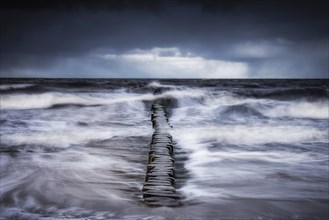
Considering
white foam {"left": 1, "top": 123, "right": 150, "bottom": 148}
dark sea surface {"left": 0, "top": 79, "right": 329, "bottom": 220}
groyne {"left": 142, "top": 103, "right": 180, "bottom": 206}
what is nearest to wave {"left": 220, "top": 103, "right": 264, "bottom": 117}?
dark sea surface {"left": 0, "top": 79, "right": 329, "bottom": 220}

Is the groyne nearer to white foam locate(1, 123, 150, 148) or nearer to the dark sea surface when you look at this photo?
A: the dark sea surface

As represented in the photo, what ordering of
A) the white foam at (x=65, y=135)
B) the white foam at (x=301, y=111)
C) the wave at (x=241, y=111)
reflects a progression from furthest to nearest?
the white foam at (x=301, y=111), the wave at (x=241, y=111), the white foam at (x=65, y=135)

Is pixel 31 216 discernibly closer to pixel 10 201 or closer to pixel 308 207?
pixel 10 201

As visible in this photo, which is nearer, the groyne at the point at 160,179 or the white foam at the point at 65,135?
the groyne at the point at 160,179

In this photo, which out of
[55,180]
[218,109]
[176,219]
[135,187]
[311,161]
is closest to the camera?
[176,219]

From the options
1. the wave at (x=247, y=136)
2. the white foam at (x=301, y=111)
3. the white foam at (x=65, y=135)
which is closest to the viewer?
the white foam at (x=65, y=135)

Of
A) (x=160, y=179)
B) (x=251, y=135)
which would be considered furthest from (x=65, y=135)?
(x=160, y=179)

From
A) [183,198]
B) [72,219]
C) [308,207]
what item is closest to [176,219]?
[183,198]

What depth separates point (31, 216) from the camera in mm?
3033

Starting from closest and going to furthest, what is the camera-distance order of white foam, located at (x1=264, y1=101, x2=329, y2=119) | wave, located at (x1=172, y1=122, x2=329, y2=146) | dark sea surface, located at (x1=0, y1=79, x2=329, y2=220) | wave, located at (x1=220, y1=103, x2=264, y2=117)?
1. dark sea surface, located at (x1=0, y1=79, x2=329, y2=220)
2. wave, located at (x1=172, y1=122, x2=329, y2=146)
3. wave, located at (x1=220, y1=103, x2=264, y2=117)
4. white foam, located at (x1=264, y1=101, x2=329, y2=119)

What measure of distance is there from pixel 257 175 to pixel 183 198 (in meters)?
1.37

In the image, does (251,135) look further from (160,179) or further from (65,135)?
(160,179)

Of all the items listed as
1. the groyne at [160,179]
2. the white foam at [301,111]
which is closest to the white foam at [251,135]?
the groyne at [160,179]

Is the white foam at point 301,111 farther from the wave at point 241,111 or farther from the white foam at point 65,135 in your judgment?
the white foam at point 65,135
